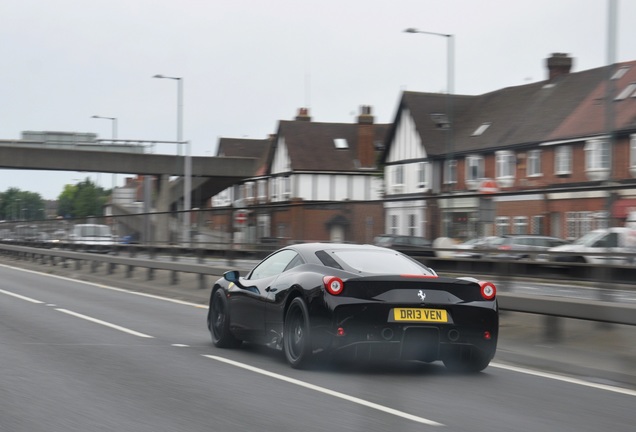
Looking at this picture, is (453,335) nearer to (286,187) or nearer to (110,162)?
(110,162)

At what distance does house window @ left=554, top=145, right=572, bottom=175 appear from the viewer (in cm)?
5316

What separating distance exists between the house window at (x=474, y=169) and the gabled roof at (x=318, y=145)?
71.6 feet

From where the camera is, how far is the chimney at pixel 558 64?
60625 mm

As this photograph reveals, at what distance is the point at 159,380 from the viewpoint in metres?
9.15

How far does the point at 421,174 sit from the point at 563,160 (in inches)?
554

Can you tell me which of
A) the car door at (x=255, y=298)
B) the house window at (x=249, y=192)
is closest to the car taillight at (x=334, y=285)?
the car door at (x=255, y=298)

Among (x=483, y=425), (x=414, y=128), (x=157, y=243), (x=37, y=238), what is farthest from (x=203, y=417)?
(x=414, y=128)

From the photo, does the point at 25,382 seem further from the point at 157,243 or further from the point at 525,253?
the point at 157,243

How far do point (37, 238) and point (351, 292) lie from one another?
115 ft

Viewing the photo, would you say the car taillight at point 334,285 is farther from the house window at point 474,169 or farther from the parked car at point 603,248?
the house window at point 474,169

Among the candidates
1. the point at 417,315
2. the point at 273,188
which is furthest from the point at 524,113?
the point at 417,315

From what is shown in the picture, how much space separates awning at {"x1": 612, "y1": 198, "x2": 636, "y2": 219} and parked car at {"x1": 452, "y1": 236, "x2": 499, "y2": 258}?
2580 mm

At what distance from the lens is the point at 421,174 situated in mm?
66250

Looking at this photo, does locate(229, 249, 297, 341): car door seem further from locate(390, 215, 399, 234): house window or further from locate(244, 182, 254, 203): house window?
locate(244, 182, 254, 203): house window
